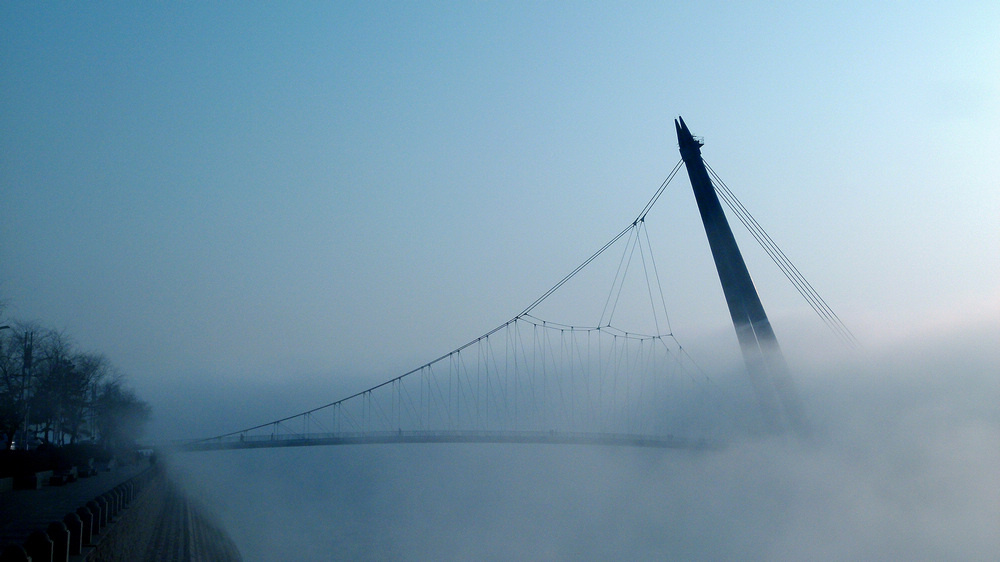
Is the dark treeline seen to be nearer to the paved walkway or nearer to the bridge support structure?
the paved walkway

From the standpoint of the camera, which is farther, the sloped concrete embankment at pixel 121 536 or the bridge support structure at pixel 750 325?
the bridge support structure at pixel 750 325

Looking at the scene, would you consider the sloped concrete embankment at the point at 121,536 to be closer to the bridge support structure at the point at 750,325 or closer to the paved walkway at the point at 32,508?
the paved walkway at the point at 32,508

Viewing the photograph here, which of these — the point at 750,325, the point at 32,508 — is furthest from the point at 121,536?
the point at 750,325

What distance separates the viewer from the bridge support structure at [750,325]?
24375 mm

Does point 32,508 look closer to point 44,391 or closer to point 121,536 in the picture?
point 121,536

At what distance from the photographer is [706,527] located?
4384 centimetres

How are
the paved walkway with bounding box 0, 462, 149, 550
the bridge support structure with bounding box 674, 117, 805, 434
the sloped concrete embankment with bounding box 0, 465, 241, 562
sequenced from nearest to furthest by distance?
1. the sloped concrete embankment with bounding box 0, 465, 241, 562
2. the paved walkway with bounding box 0, 462, 149, 550
3. the bridge support structure with bounding box 674, 117, 805, 434

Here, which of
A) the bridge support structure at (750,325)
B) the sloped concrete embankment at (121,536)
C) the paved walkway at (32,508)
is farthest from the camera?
the bridge support structure at (750,325)

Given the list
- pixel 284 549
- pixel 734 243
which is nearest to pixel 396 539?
pixel 284 549

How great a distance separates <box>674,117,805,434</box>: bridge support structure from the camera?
24375 millimetres

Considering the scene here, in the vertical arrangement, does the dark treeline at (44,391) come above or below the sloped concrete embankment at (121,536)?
above

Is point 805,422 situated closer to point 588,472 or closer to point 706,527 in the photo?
point 706,527

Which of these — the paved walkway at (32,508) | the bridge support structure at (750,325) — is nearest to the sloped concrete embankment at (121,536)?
the paved walkway at (32,508)

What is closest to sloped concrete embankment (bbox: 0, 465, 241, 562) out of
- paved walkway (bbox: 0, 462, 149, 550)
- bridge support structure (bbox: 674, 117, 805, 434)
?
paved walkway (bbox: 0, 462, 149, 550)
